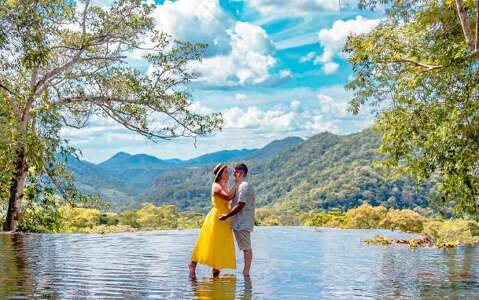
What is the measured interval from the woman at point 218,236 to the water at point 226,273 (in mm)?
350

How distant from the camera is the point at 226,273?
545 inches

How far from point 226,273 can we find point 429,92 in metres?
8.47

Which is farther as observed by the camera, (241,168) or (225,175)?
(225,175)

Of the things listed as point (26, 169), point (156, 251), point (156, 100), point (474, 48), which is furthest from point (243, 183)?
point (26, 169)

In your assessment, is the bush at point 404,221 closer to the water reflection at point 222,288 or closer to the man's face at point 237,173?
the man's face at point 237,173

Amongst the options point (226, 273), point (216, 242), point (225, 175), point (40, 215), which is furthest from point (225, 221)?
point (40, 215)

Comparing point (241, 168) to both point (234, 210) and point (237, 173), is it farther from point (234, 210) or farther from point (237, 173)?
point (234, 210)

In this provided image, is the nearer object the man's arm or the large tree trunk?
the man's arm

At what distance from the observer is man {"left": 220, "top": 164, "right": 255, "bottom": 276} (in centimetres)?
1280

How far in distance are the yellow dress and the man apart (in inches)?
6.3

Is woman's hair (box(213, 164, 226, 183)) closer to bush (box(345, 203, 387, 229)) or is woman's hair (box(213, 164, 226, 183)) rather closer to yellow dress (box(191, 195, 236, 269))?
yellow dress (box(191, 195, 236, 269))

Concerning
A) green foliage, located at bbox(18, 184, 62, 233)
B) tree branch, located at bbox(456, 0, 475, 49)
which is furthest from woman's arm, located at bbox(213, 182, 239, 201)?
green foliage, located at bbox(18, 184, 62, 233)

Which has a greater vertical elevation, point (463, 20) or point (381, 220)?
point (463, 20)

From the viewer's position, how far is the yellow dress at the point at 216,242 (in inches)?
504
